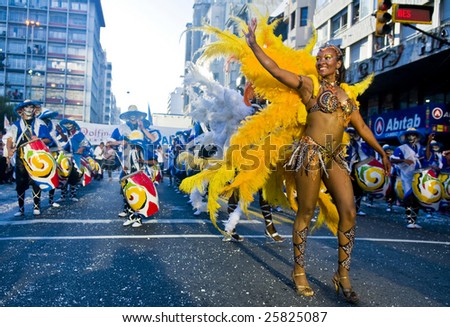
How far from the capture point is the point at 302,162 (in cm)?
355

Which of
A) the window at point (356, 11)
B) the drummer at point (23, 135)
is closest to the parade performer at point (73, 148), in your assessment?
the drummer at point (23, 135)

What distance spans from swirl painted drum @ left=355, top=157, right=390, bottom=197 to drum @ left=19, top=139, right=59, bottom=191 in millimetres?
6336

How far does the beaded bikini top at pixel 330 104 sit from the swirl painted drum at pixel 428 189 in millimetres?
5050

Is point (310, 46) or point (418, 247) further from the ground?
point (310, 46)

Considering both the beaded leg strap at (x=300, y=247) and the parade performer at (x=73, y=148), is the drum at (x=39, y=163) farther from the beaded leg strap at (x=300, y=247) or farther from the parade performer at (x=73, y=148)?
the beaded leg strap at (x=300, y=247)

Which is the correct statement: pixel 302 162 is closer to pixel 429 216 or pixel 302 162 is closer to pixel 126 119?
pixel 126 119

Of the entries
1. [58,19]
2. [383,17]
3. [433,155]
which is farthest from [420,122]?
[58,19]

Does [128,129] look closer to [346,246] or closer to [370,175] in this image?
[346,246]

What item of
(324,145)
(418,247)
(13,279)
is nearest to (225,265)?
(324,145)

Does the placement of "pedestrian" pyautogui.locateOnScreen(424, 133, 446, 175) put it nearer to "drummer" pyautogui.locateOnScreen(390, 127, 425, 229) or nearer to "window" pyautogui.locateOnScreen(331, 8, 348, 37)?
"drummer" pyautogui.locateOnScreen(390, 127, 425, 229)

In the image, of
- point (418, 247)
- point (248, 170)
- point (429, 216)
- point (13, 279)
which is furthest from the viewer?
point (429, 216)

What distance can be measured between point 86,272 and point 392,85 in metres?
21.1

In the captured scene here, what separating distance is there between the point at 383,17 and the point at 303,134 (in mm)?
6858

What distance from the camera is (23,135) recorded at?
7.49 m
